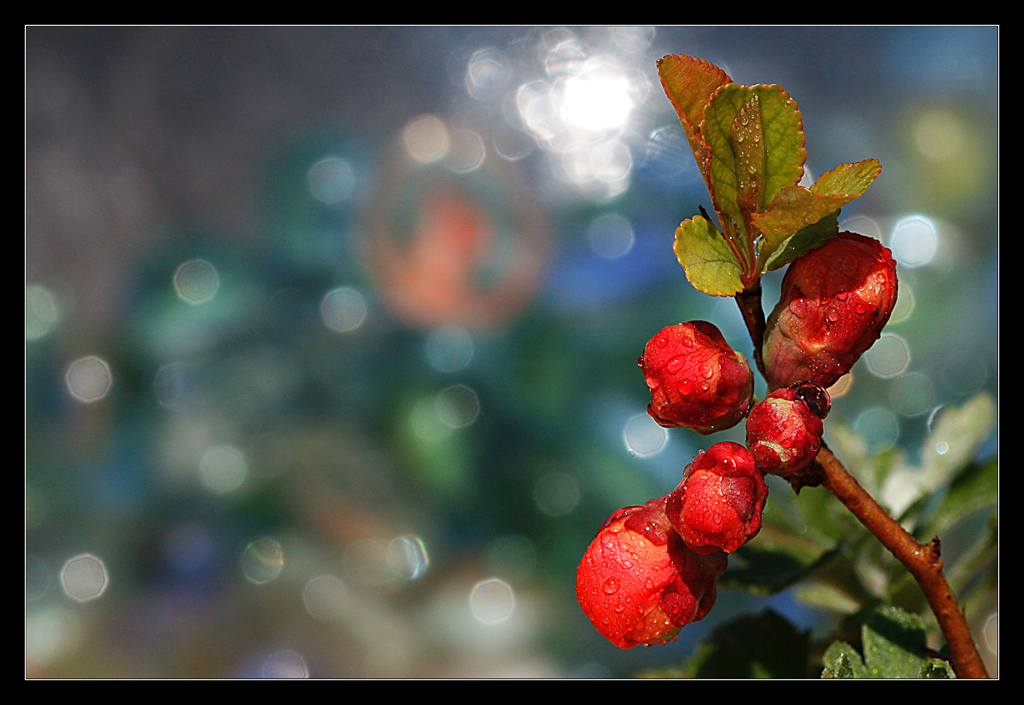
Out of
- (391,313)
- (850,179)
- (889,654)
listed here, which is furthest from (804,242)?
(391,313)

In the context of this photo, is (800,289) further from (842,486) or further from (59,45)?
(59,45)

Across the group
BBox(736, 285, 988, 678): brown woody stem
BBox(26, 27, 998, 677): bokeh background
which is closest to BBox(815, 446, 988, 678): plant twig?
BBox(736, 285, 988, 678): brown woody stem

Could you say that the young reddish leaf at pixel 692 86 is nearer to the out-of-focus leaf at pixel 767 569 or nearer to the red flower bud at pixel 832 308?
the red flower bud at pixel 832 308

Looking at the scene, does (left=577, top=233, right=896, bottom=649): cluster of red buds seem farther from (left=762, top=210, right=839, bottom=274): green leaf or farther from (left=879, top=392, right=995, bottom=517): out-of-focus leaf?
(left=879, top=392, right=995, bottom=517): out-of-focus leaf

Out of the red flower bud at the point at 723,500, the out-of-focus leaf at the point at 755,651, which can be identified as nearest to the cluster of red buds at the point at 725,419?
the red flower bud at the point at 723,500

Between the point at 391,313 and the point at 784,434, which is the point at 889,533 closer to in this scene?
the point at 784,434

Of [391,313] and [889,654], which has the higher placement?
[391,313]
